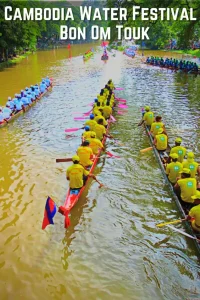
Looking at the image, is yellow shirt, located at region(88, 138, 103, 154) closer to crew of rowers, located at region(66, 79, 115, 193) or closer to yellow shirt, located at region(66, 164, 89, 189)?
crew of rowers, located at region(66, 79, 115, 193)

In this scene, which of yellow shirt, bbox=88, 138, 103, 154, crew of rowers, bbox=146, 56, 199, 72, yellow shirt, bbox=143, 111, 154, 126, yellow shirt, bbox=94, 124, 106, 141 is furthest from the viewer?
crew of rowers, bbox=146, 56, 199, 72

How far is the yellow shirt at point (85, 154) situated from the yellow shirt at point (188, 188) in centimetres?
338

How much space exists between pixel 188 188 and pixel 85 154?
3738mm

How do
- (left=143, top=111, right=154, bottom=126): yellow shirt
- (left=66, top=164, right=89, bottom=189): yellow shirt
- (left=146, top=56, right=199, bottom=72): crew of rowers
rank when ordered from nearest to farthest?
(left=66, top=164, right=89, bottom=189): yellow shirt, (left=143, top=111, right=154, bottom=126): yellow shirt, (left=146, top=56, right=199, bottom=72): crew of rowers

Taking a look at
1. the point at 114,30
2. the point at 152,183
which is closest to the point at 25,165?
the point at 152,183

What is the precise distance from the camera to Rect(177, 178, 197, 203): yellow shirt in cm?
830

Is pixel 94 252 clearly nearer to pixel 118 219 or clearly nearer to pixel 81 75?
pixel 118 219

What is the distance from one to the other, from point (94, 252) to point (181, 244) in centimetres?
218

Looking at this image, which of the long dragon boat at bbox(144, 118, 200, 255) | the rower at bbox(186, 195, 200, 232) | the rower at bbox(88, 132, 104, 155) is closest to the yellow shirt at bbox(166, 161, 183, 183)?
the long dragon boat at bbox(144, 118, 200, 255)

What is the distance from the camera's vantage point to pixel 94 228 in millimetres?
8461

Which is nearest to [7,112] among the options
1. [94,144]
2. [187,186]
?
[94,144]

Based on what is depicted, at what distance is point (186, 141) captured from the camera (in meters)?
14.4

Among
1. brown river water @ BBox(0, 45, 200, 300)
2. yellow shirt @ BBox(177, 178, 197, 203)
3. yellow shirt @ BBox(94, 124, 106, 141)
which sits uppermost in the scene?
yellow shirt @ BBox(94, 124, 106, 141)

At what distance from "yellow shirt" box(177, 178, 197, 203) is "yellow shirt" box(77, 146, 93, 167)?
338 centimetres
